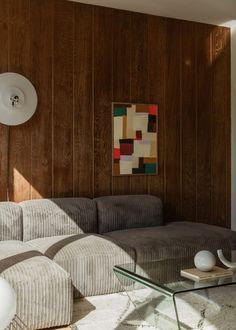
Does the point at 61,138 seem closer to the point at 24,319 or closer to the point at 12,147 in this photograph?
the point at 12,147

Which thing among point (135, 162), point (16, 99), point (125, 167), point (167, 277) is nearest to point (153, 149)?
point (135, 162)

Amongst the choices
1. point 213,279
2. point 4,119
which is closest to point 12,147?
point 4,119

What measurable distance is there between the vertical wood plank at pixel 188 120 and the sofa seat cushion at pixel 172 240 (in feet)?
2.47

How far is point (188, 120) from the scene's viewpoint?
5121mm

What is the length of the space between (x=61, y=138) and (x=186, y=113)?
1.52 metres

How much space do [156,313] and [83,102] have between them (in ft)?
7.87

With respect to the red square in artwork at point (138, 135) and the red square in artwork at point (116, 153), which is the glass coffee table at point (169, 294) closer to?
the red square in artwork at point (116, 153)

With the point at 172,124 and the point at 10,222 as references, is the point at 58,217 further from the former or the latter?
the point at 172,124

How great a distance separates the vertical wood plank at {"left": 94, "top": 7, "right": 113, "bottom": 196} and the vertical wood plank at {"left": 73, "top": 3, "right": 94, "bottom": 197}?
0.06 metres

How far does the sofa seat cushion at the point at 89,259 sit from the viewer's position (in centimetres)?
341

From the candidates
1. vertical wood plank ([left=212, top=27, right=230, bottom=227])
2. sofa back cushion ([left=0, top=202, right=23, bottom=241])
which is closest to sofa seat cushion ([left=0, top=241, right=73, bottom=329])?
sofa back cushion ([left=0, top=202, right=23, bottom=241])

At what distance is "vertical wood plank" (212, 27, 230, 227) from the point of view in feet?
17.3

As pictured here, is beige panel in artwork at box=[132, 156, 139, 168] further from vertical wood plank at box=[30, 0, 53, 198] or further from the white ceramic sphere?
the white ceramic sphere

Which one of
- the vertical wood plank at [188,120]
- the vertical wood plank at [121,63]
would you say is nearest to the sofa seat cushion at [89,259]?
the vertical wood plank at [121,63]
